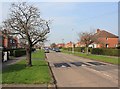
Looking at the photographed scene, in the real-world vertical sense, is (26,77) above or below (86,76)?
above

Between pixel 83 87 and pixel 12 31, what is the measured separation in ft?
41.5

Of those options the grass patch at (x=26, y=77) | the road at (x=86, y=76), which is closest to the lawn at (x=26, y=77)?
the grass patch at (x=26, y=77)

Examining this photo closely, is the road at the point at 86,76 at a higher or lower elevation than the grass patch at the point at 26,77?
lower

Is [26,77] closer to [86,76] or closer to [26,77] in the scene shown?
[26,77]

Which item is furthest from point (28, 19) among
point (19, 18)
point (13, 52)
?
point (13, 52)

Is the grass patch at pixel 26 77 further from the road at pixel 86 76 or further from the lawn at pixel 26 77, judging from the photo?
the road at pixel 86 76

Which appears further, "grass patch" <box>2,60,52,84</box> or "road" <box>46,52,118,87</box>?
"road" <box>46,52,118,87</box>

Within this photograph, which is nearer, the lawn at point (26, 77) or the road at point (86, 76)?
the lawn at point (26, 77)

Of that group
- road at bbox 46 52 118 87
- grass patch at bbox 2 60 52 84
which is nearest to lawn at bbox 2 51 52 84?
grass patch at bbox 2 60 52 84

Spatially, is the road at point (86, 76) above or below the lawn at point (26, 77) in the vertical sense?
below

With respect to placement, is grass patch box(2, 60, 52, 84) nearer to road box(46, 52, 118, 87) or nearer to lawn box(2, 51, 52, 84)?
lawn box(2, 51, 52, 84)

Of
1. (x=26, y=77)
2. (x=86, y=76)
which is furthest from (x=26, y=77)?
(x=86, y=76)

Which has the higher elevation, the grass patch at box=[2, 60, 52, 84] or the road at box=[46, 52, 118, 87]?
the grass patch at box=[2, 60, 52, 84]

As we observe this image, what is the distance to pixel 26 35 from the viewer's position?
76.7ft
